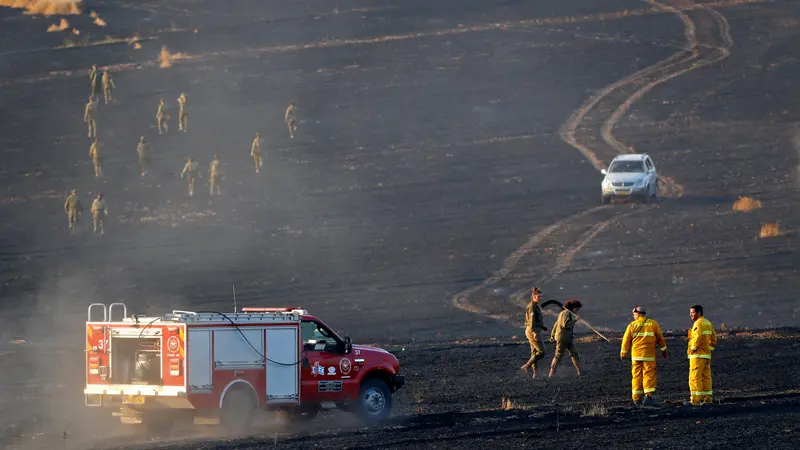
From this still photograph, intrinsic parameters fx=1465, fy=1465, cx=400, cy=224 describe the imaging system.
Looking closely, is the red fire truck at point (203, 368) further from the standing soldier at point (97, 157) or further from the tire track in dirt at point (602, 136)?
the standing soldier at point (97, 157)

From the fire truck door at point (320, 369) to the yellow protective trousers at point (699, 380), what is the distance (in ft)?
17.1

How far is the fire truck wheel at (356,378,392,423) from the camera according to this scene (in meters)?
22.4

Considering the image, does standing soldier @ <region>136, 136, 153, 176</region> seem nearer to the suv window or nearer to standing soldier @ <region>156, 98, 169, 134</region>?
standing soldier @ <region>156, 98, 169, 134</region>

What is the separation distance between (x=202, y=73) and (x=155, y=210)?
1632 cm

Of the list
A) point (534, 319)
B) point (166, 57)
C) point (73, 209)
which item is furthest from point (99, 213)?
point (534, 319)

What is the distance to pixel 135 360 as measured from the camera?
20859 millimetres

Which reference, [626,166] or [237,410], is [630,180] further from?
[237,410]

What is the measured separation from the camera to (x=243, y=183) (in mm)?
52344

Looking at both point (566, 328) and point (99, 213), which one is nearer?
A: point (566, 328)

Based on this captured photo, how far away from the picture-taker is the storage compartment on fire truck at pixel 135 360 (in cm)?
2069

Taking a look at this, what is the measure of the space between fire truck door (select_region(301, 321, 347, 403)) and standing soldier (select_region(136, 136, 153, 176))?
104 feet

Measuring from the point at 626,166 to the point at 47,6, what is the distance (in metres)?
37.7

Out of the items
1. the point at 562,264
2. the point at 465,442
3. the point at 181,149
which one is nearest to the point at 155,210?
the point at 181,149

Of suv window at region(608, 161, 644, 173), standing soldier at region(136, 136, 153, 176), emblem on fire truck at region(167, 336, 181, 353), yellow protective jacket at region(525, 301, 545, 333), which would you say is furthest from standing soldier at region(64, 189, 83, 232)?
emblem on fire truck at region(167, 336, 181, 353)
